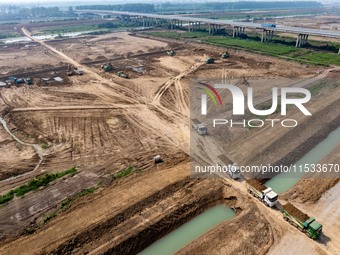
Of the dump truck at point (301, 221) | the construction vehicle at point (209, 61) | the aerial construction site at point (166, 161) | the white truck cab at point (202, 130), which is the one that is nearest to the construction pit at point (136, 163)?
→ the aerial construction site at point (166, 161)

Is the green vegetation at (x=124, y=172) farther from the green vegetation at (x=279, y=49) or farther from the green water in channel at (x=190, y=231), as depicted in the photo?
the green vegetation at (x=279, y=49)

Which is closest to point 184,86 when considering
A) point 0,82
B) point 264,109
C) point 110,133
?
point 264,109

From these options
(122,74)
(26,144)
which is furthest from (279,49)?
(26,144)

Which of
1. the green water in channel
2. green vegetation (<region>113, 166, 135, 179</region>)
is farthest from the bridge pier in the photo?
green vegetation (<region>113, 166, 135, 179</region>)

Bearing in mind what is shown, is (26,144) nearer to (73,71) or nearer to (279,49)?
(73,71)

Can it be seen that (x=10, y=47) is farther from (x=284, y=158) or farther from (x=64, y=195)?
(x=284, y=158)

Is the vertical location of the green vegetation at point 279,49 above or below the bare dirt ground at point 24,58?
above
